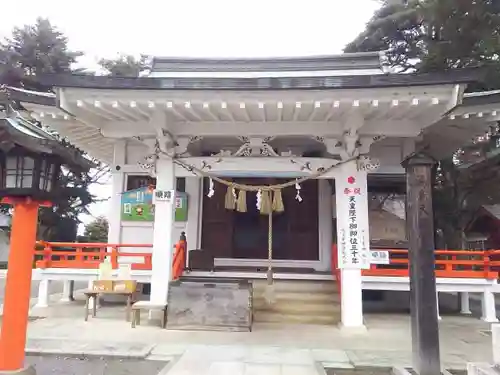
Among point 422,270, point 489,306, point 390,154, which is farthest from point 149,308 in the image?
point 489,306

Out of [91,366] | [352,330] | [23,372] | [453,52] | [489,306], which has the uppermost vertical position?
[453,52]

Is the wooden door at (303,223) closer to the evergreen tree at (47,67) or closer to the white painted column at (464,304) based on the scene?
the white painted column at (464,304)

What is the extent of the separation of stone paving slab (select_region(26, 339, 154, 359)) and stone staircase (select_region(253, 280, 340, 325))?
109 inches

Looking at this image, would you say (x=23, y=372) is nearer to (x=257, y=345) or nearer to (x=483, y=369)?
(x=257, y=345)

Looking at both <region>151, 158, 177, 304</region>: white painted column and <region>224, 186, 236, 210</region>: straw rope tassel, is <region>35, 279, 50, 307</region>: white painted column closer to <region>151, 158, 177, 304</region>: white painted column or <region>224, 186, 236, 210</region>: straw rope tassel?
<region>151, 158, 177, 304</region>: white painted column

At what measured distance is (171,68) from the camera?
41.0ft

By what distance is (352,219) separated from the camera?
7.68 m

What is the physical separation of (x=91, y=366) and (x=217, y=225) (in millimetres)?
5873

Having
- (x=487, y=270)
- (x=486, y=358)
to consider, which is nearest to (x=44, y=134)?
(x=486, y=358)

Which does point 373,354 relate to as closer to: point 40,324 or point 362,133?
point 362,133

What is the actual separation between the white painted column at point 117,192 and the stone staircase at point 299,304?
3.67m

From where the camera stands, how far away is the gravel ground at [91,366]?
5008 millimetres

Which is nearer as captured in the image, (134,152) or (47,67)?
(134,152)

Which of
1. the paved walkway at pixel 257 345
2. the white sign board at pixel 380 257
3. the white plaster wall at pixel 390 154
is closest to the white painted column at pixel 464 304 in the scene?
the paved walkway at pixel 257 345
